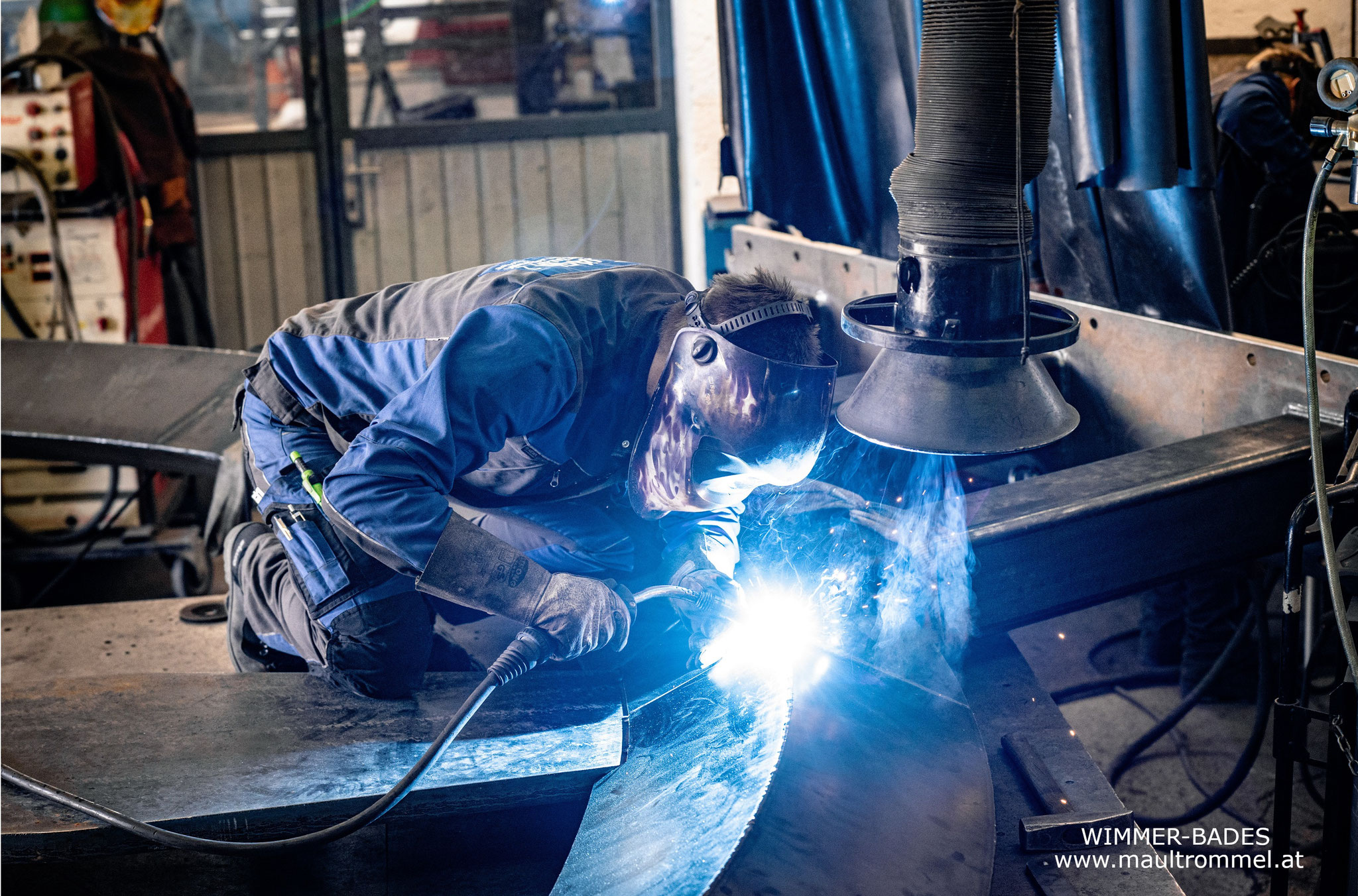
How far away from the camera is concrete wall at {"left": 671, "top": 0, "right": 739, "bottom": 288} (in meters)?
4.44

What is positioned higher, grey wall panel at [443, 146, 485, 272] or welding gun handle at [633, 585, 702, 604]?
grey wall panel at [443, 146, 485, 272]

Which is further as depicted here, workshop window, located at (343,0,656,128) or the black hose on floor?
workshop window, located at (343,0,656,128)

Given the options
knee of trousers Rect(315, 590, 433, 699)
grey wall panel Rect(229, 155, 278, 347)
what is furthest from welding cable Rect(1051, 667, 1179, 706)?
grey wall panel Rect(229, 155, 278, 347)

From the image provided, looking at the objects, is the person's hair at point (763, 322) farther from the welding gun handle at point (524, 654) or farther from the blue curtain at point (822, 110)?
the blue curtain at point (822, 110)

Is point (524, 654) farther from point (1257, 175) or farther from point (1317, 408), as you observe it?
point (1257, 175)

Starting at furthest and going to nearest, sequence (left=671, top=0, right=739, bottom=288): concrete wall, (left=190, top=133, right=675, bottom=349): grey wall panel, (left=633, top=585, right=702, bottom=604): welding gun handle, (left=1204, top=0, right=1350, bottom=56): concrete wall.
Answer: (left=190, top=133, right=675, bottom=349): grey wall panel
(left=1204, top=0, right=1350, bottom=56): concrete wall
(left=671, top=0, right=739, bottom=288): concrete wall
(left=633, top=585, right=702, bottom=604): welding gun handle

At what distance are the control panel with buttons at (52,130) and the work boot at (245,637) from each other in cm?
228

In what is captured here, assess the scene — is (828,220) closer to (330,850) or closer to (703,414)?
(703,414)

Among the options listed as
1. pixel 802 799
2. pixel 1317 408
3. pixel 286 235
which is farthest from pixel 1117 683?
pixel 286 235

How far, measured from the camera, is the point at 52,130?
3.99 meters

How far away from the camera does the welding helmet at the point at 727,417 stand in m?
1.72

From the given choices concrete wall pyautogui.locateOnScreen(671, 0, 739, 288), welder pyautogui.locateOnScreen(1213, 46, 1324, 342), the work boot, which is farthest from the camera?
concrete wall pyautogui.locateOnScreen(671, 0, 739, 288)

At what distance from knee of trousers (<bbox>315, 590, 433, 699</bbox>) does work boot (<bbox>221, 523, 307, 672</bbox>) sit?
42cm

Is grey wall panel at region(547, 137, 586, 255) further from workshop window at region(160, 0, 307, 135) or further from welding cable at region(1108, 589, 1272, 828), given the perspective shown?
welding cable at region(1108, 589, 1272, 828)
